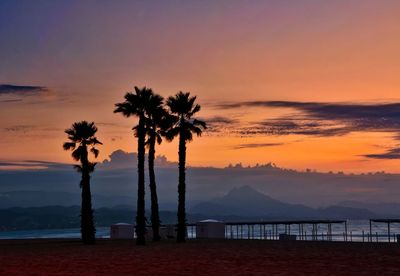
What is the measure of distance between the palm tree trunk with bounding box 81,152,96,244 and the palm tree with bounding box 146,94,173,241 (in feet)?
19.8

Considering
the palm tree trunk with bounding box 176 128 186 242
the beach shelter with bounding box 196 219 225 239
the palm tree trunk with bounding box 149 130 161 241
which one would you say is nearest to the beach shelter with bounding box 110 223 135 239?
the beach shelter with bounding box 196 219 225 239

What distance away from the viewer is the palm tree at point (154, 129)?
5994 cm

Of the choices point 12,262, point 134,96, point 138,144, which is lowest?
point 12,262

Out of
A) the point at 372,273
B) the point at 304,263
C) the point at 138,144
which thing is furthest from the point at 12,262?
the point at 138,144

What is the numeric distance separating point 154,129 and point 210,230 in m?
16.1

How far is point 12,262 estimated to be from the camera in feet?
110

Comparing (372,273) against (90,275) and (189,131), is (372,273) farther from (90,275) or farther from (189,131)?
(189,131)

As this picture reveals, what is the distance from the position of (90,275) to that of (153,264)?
5379 mm

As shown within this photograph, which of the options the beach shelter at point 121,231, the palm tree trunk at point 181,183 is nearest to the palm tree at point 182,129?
the palm tree trunk at point 181,183

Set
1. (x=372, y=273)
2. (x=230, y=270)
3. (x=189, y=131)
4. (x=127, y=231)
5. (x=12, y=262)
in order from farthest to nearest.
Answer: (x=127, y=231)
(x=189, y=131)
(x=12, y=262)
(x=230, y=270)
(x=372, y=273)

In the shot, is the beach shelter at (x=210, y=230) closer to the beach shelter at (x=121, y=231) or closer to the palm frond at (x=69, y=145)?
the beach shelter at (x=121, y=231)

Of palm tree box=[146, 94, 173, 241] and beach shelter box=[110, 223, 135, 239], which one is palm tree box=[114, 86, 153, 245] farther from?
beach shelter box=[110, 223, 135, 239]

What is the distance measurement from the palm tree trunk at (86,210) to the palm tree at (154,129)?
19.8ft

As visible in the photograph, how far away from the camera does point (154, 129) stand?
2436 inches
